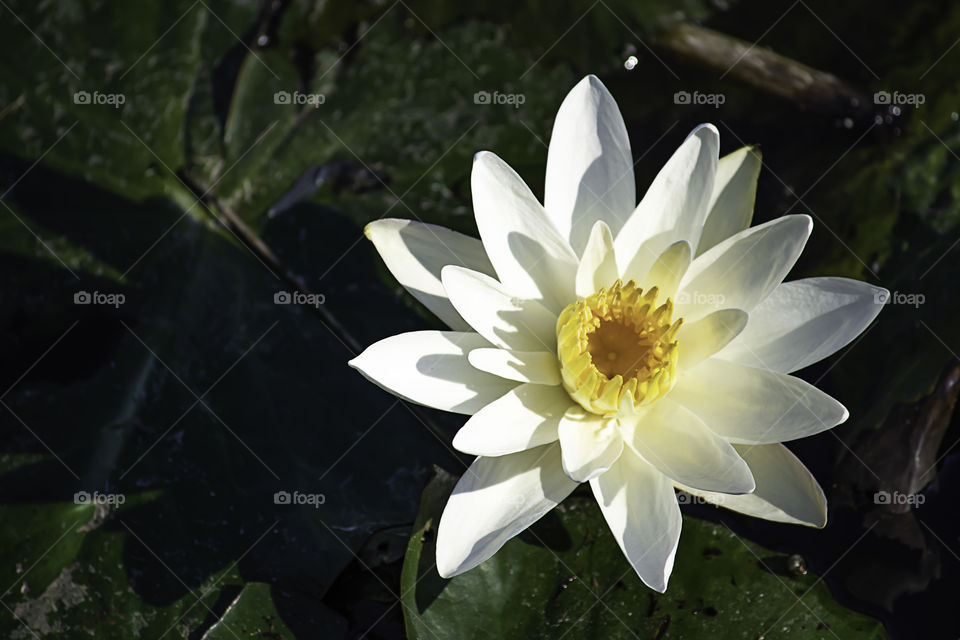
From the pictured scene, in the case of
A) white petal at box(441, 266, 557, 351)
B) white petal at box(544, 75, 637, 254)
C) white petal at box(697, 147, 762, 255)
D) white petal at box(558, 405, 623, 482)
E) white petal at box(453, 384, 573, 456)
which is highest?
white petal at box(697, 147, 762, 255)

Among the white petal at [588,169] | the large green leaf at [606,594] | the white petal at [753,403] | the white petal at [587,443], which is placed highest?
the white petal at [588,169]

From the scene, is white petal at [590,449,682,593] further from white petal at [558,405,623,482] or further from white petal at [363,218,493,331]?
white petal at [363,218,493,331]

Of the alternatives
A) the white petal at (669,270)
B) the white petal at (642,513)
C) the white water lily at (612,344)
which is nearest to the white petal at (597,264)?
the white water lily at (612,344)

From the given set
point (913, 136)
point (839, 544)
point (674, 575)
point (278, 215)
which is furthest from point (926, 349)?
point (278, 215)

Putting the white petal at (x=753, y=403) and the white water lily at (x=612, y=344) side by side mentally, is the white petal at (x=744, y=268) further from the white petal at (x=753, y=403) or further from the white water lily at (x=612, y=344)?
the white petal at (x=753, y=403)

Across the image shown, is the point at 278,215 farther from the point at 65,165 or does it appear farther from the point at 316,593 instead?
the point at 316,593

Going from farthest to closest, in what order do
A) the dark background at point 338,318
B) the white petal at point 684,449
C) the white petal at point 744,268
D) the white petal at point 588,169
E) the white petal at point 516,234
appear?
the dark background at point 338,318, the white petal at point 588,169, the white petal at point 516,234, the white petal at point 744,268, the white petal at point 684,449

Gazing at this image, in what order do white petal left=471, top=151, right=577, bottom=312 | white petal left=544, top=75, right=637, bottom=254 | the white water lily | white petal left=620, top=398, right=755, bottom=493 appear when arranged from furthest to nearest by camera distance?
white petal left=544, top=75, right=637, bottom=254, white petal left=471, top=151, right=577, bottom=312, the white water lily, white petal left=620, top=398, right=755, bottom=493

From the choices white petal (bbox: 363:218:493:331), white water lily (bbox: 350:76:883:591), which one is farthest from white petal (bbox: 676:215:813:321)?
white petal (bbox: 363:218:493:331)
